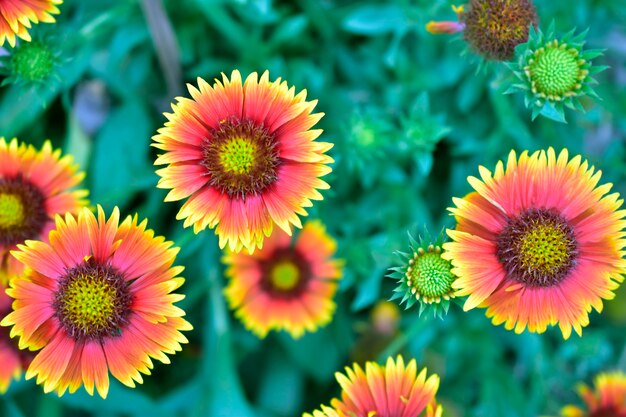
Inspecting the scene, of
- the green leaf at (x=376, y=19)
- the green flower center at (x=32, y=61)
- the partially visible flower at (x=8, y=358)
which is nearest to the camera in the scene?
the green flower center at (x=32, y=61)

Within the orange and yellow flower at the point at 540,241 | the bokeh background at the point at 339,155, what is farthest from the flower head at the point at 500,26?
the bokeh background at the point at 339,155

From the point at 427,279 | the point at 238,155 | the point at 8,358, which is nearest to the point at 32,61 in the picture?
the point at 238,155

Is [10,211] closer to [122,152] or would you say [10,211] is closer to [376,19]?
[122,152]

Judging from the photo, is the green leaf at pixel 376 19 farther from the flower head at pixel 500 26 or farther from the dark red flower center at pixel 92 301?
the dark red flower center at pixel 92 301

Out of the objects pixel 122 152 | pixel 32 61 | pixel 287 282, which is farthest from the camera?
pixel 122 152

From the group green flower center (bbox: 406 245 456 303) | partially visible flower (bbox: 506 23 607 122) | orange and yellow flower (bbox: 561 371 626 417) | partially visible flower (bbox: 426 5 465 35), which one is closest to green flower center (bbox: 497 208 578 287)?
green flower center (bbox: 406 245 456 303)

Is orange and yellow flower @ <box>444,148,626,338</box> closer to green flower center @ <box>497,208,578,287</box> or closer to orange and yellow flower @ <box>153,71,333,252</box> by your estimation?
green flower center @ <box>497,208,578,287</box>
